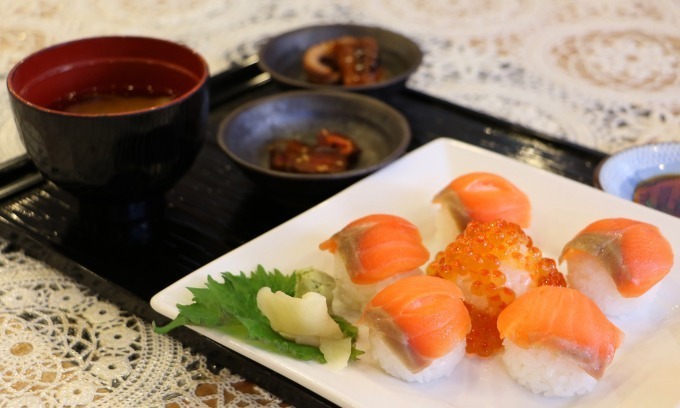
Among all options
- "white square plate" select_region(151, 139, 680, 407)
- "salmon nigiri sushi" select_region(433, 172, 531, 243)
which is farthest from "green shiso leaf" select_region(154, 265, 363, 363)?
"salmon nigiri sushi" select_region(433, 172, 531, 243)

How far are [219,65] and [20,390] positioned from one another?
1340mm

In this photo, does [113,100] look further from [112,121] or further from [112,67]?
[112,121]

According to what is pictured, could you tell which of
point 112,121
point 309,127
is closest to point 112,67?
point 112,121

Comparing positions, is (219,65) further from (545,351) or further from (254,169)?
(545,351)

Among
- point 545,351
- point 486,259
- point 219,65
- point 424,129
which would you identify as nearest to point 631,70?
point 424,129

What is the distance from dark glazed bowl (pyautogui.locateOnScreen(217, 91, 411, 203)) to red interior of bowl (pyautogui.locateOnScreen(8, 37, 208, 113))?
0.16 meters

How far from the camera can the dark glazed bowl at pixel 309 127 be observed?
5.28 ft

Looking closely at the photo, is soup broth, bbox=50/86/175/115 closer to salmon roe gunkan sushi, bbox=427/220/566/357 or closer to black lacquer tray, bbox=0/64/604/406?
black lacquer tray, bbox=0/64/604/406

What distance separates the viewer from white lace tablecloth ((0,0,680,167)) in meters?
2.12

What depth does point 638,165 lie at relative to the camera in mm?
1676

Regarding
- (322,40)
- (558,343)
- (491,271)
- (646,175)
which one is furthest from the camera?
(322,40)

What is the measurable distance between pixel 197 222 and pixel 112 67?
1.16 ft

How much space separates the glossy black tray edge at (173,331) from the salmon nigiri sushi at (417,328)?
11 centimetres

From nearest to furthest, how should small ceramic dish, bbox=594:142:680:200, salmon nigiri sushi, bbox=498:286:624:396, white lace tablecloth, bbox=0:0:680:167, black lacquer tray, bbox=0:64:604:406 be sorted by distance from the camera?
salmon nigiri sushi, bbox=498:286:624:396 → black lacquer tray, bbox=0:64:604:406 → small ceramic dish, bbox=594:142:680:200 → white lace tablecloth, bbox=0:0:680:167
